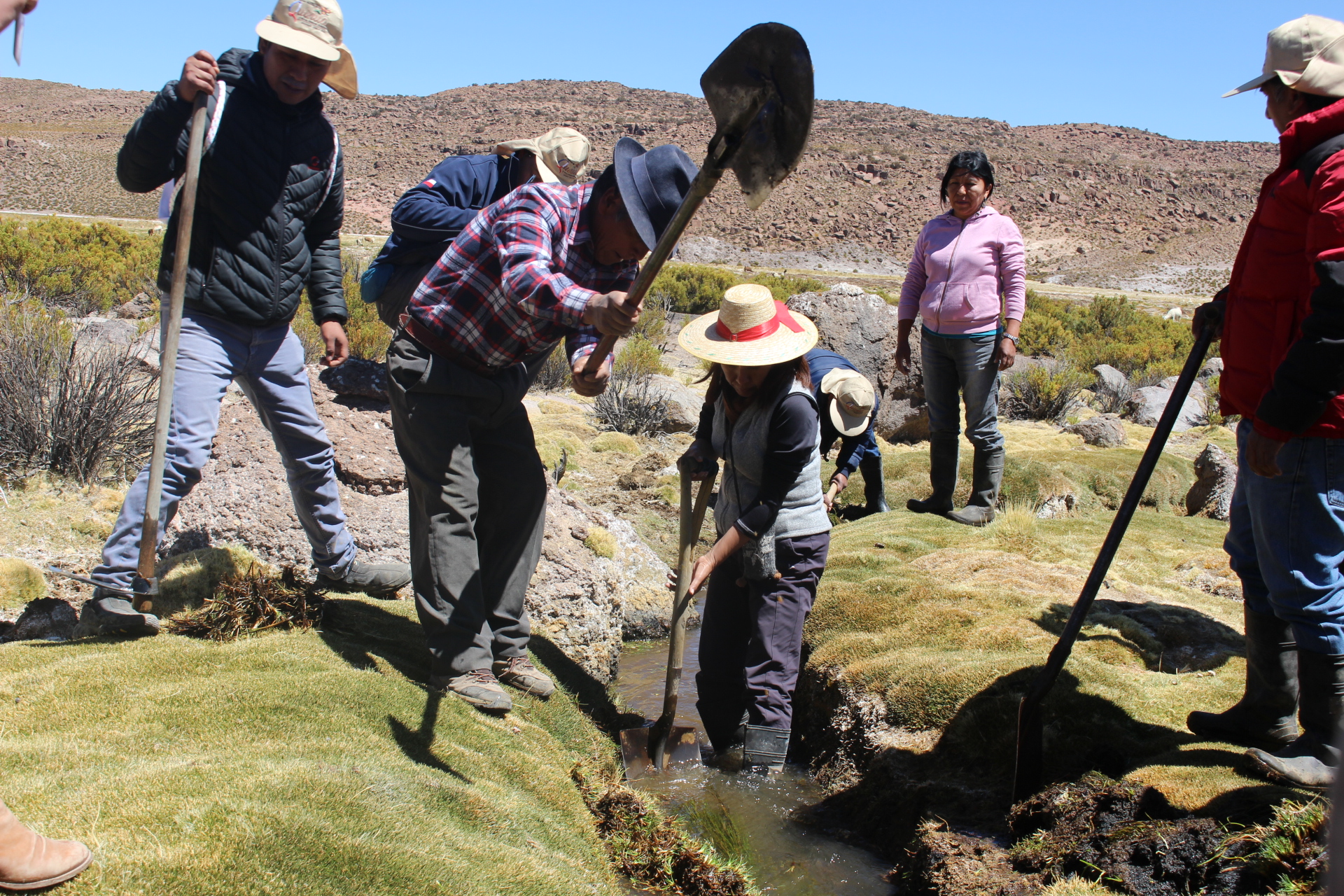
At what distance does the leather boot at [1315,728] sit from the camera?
9.85ft

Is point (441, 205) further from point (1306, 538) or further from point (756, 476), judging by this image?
point (1306, 538)

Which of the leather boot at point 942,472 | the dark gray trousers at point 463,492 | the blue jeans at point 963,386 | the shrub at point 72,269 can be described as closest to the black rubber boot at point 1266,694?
the dark gray trousers at point 463,492

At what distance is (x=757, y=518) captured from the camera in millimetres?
4180

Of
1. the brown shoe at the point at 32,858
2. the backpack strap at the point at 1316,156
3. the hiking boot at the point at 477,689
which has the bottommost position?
the hiking boot at the point at 477,689

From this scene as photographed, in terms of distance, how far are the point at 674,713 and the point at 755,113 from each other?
9.38ft

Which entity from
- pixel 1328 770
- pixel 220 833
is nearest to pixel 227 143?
pixel 220 833

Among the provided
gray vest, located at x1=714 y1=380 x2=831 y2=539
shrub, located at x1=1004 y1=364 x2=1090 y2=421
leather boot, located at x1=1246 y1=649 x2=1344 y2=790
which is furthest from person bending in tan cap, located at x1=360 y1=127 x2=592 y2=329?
shrub, located at x1=1004 y1=364 x2=1090 y2=421

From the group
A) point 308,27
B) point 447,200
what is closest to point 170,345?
point 308,27

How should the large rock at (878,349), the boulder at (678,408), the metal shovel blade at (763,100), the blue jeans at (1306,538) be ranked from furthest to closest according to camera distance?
the boulder at (678,408)
the large rock at (878,349)
the blue jeans at (1306,538)
the metal shovel blade at (763,100)

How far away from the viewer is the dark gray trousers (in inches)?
149

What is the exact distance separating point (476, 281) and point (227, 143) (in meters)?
1.14

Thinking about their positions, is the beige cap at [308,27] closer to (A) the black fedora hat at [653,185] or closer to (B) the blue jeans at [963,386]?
(A) the black fedora hat at [653,185]

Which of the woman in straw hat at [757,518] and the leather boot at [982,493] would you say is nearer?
the woman in straw hat at [757,518]

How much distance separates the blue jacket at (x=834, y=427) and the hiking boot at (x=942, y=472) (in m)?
0.50
